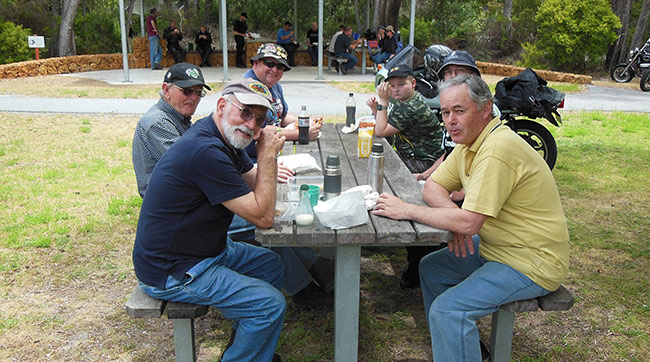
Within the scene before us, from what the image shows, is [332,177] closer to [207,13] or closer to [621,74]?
[621,74]

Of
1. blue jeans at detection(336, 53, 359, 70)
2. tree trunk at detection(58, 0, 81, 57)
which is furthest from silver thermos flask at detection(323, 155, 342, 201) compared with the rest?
tree trunk at detection(58, 0, 81, 57)

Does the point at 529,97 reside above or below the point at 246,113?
below

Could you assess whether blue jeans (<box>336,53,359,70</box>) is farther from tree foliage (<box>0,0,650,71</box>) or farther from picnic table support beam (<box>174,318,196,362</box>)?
picnic table support beam (<box>174,318,196,362</box>)

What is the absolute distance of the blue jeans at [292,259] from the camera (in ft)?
10.6

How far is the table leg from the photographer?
8.15ft

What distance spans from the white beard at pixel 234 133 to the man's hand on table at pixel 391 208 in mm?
663

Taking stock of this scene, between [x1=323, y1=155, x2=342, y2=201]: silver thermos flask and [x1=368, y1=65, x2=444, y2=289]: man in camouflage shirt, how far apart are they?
1.19 m

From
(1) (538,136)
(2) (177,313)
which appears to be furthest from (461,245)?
(1) (538,136)

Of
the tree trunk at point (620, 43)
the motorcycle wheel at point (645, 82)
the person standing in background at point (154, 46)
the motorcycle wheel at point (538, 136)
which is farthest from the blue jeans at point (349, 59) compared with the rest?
the motorcycle wheel at point (538, 136)

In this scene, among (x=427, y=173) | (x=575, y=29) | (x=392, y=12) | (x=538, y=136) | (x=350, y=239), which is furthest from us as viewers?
(x=392, y=12)

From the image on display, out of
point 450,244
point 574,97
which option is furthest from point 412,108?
point 574,97

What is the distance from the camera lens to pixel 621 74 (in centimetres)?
1487

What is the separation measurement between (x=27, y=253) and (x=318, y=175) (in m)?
2.51

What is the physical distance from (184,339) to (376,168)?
1224 millimetres
